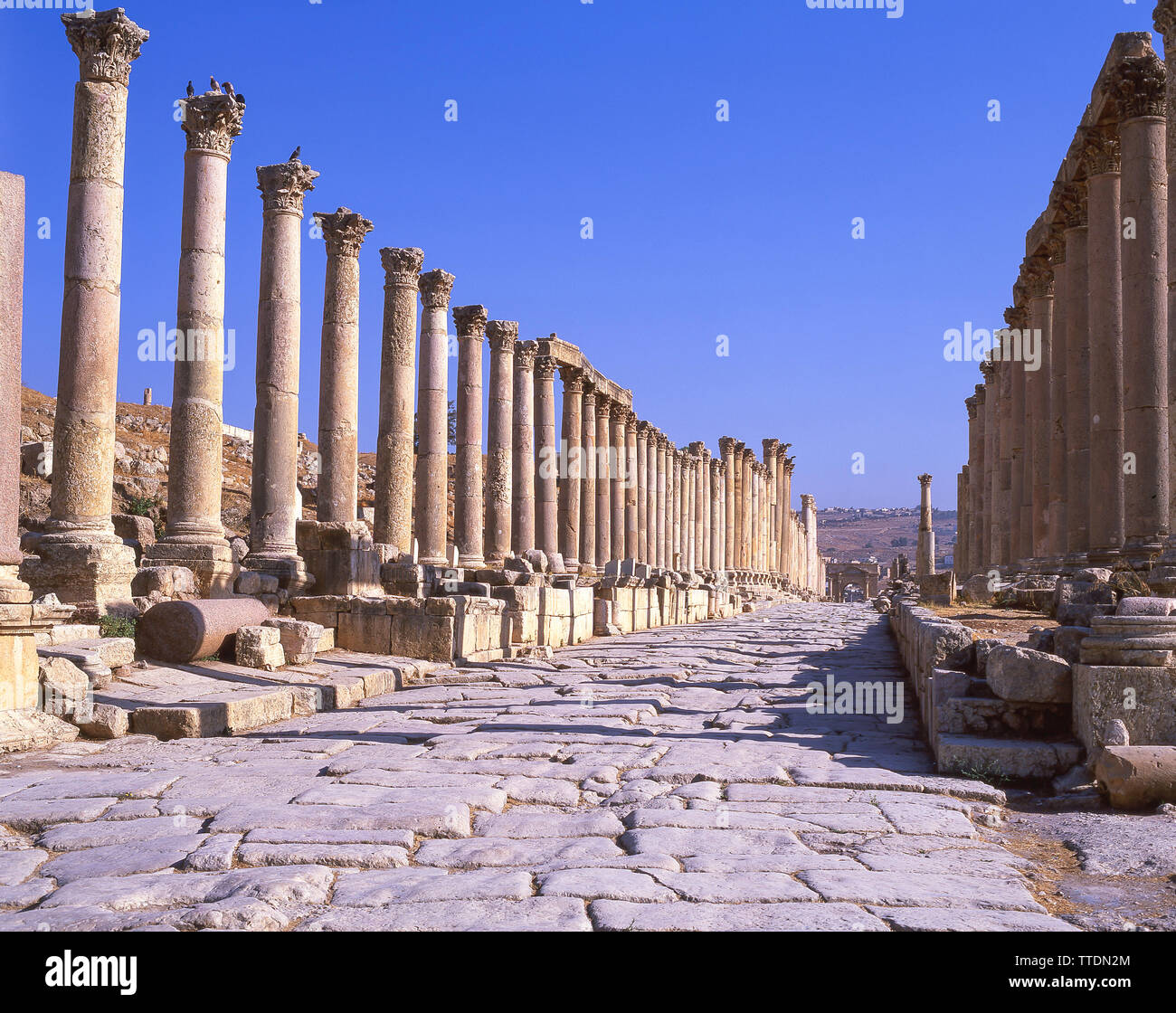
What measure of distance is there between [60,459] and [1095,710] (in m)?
10.6

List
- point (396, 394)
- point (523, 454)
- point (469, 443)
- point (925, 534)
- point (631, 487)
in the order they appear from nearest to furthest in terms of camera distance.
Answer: point (396, 394), point (469, 443), point (523, 454), point (631, 487), point (925, 534)

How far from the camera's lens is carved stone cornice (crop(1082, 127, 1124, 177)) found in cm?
1741

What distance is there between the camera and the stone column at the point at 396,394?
18750 mm

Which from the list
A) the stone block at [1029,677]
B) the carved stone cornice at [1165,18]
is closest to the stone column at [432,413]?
the carved stone cornice at [1165,18]

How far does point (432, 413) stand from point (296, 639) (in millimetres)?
9455

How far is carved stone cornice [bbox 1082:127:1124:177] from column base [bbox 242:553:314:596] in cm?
1384

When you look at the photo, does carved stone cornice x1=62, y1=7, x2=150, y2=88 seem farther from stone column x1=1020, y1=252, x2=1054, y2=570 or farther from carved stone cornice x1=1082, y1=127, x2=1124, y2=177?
stone column x1=1020, y1=252, x2=1054, y2=570

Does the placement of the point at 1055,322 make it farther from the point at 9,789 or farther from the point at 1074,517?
the point at 9,789

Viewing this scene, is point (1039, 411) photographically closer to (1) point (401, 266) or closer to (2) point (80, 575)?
(1) point (401, 266)

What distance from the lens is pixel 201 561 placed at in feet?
43.6

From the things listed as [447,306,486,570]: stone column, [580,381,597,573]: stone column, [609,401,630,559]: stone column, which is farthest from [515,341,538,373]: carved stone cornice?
[609,401,630,559]: stone column

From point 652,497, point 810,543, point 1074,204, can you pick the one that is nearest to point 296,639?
point 1074,204

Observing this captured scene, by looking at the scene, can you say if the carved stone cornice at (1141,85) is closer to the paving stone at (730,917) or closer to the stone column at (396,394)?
the stone column at (396,394)

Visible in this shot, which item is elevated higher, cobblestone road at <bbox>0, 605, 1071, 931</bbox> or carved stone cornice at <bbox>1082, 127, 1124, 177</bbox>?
carved stone cornice at <bbox>1082, 127, 1124, 177</bbox>
